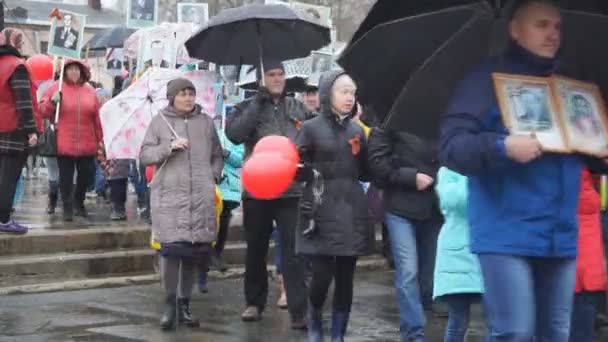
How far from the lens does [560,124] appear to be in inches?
187

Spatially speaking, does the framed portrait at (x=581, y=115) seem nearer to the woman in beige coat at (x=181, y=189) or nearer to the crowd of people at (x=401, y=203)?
the crowd of people at (x=401, y=203)

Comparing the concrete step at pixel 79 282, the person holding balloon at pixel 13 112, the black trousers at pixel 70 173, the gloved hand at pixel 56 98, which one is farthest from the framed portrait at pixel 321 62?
the person holding balloon at pixel 13 112

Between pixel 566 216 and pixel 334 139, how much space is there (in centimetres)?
326

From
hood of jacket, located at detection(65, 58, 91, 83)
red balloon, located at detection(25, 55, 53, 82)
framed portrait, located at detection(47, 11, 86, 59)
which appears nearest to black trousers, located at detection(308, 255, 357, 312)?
hood of jacket, located at detection(65, 58, 91, 83)

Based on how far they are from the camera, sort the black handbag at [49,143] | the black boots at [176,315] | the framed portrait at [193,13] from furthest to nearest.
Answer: the framed portrait at [193,13], the black handbag at [49,143], the black boots at [176,315]

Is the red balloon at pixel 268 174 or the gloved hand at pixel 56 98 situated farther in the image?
the gloved hand at pixel 56 98

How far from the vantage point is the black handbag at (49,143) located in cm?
1329

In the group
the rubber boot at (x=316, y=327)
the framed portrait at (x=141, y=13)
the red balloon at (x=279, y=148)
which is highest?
the framed portrait at (x=141, y=13)

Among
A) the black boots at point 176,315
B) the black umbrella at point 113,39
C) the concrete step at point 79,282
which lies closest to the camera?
the black boots at point 176,315

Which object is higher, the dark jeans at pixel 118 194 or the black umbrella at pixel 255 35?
the black umbrella at pixel 255 35

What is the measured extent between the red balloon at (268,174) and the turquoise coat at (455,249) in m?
1.44

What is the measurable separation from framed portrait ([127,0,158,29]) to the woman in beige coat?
412 inches

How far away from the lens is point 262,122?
899 centimetres

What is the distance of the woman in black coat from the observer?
7.68m
